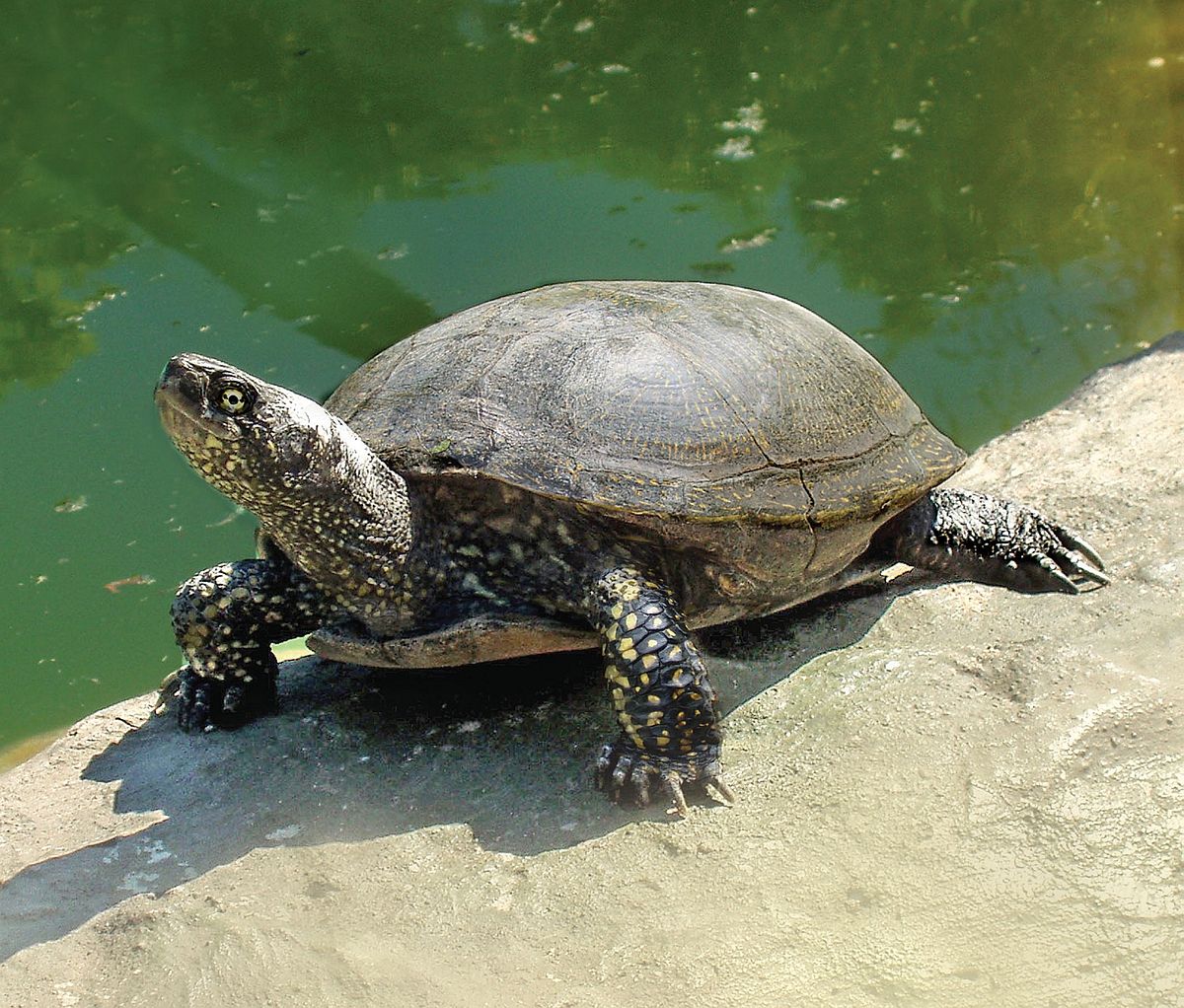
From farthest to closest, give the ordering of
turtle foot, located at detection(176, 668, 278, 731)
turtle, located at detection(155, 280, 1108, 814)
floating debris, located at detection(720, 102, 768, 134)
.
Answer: floating debris, located at detection(720, 102, 768, 134) < turtle foot, located at detection(176, 668, 278, 731) < turtle, located at detection(155, 280, 1108, 814)

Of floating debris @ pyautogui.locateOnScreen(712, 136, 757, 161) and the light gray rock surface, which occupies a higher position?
floating debris @ pyautogui.locateOnScreen(712, 136, 757, 161)

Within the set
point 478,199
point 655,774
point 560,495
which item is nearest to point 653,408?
point 560,495

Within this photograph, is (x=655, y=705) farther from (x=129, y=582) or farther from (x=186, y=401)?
(x=129, y=582)

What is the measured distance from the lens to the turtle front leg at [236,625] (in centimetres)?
325

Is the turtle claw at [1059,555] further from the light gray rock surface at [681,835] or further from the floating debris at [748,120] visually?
the floating debris at [748,120]

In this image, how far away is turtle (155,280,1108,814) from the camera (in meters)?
2.84

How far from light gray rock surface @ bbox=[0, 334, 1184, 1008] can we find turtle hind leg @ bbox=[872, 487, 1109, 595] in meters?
0.12

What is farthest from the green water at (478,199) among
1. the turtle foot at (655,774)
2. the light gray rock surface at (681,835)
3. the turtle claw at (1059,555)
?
the turtle foot at (655,774)

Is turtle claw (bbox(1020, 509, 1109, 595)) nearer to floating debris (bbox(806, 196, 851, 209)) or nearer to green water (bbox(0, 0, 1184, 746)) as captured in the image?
green water (bbox(0, 0, 1184, 746))

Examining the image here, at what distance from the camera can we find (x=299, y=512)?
298cm

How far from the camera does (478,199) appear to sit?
714 centimetres

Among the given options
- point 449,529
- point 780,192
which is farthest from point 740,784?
point 780,192

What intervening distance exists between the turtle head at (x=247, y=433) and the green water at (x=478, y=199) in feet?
6.31

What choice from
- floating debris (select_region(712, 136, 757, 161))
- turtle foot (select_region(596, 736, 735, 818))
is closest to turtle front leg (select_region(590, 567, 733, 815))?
turtle foot (select_region(596, 736, 735, 818))
